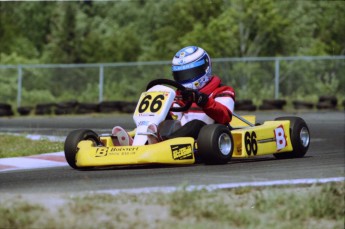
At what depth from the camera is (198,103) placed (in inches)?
356

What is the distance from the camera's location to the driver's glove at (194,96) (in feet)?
29.5

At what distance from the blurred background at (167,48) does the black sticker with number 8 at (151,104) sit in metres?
14.0

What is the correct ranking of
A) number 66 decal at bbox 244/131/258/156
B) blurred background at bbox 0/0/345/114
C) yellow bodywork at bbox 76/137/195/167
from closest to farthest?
1. yellow bodywork at bbox 76/137/195/167
2. number 66 decal at bbox 244/131/258/156
3. blurred background at bbox 0/0/345/114

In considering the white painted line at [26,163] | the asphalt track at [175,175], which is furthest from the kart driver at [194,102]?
the white painted line at [26,163]

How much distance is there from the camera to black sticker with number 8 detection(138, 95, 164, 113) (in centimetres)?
914

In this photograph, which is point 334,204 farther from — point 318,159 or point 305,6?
point 305,6

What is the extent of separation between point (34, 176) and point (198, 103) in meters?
1.78

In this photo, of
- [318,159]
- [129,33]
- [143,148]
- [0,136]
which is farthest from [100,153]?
[129,33]

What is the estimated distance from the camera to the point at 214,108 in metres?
9.34

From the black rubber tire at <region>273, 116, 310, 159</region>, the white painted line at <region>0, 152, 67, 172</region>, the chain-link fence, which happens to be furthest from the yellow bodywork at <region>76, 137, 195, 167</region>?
the chain-link fence

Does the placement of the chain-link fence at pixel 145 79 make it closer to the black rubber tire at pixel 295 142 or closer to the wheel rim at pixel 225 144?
the black rubber tire at pixel 295 142

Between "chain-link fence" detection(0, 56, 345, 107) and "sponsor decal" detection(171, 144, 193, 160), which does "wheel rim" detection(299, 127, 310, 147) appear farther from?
"chain-link fence" detection(0, 56, 345, 107)

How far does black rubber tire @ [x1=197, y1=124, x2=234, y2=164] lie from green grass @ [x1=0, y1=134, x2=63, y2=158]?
3312 mm

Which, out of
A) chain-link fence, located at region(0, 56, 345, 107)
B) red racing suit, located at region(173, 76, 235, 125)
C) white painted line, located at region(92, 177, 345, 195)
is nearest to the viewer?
white painted line, located at region(92, 177, 345, 195)
